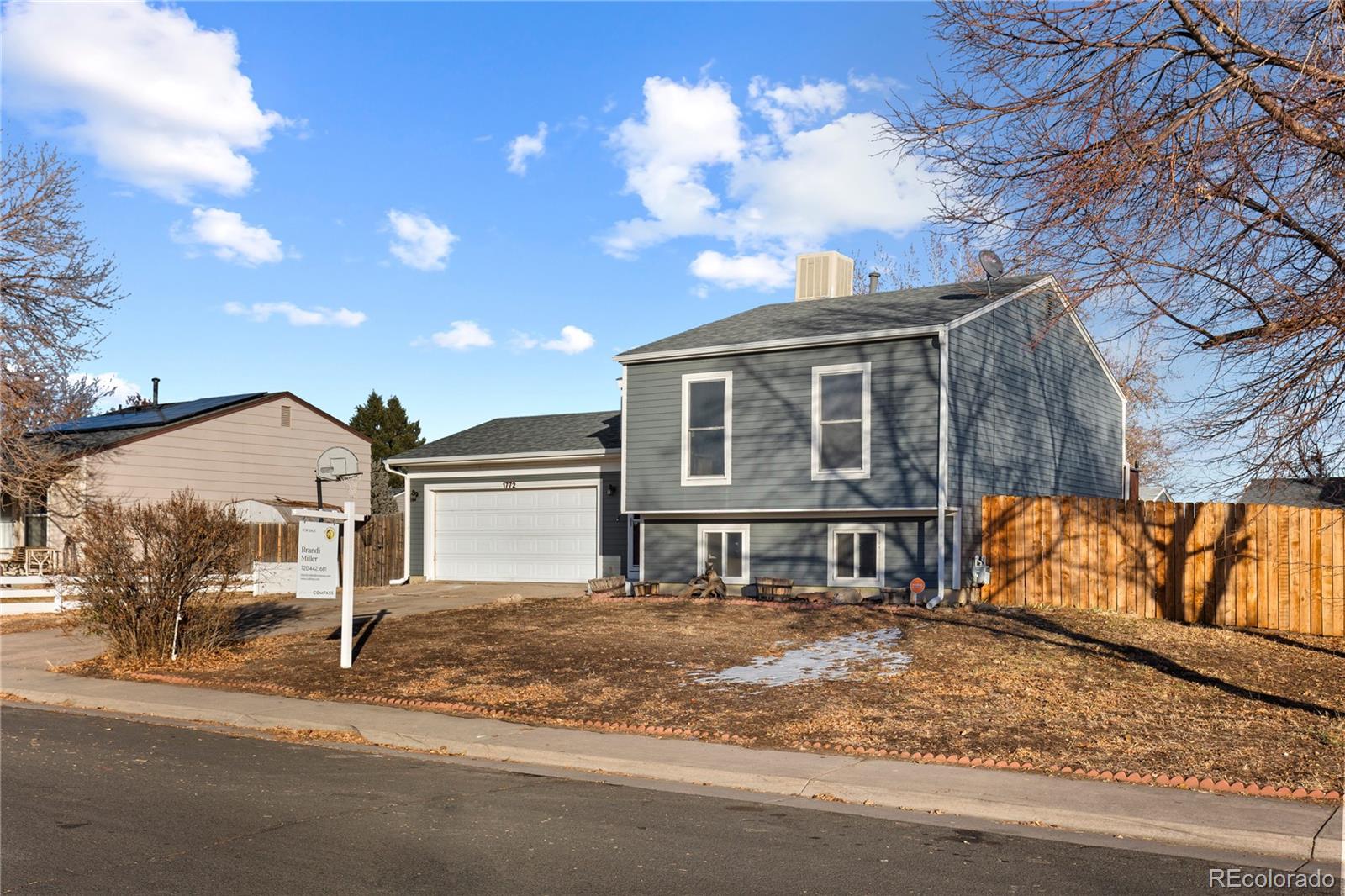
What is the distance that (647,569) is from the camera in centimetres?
2281

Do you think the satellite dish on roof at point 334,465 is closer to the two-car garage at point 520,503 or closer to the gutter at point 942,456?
the two-car garage at point 520,503

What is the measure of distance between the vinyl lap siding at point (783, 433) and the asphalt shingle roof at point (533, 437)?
2548mm

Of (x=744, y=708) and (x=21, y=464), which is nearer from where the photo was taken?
(x=744, y=708)

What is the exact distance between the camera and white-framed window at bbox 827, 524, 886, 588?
20.1 metres

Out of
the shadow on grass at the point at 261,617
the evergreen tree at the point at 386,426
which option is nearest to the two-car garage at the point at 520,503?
the shadow on grass at the point at 261,617

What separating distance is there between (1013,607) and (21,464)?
64.6ft

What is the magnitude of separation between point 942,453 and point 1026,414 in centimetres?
453

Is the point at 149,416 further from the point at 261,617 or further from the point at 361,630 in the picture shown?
the point at 361,630

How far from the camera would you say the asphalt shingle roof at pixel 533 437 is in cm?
2586

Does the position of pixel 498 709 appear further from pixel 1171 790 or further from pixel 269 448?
pixel 269 448

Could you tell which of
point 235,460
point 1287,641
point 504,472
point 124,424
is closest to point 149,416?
point 124,424

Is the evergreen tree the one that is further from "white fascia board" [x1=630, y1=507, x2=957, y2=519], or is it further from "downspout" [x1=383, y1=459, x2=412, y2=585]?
"white fascia board" [x1=630, y1=507, x2=957, y2=519]

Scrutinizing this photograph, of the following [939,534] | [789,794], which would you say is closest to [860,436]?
[939,534]

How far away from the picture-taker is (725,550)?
72.1 ft
